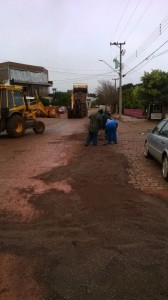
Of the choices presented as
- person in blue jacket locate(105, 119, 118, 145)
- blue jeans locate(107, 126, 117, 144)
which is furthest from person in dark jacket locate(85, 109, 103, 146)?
blue jeans locate(107, 126, 117, 144)

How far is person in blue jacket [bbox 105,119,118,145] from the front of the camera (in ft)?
49.8

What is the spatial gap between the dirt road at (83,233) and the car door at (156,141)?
571 millimetres

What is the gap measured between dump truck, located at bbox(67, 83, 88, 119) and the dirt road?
3380cm

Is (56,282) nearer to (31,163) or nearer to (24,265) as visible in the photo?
(24,265)

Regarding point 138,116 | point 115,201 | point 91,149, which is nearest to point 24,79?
point 138,116

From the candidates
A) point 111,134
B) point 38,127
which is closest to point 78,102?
point 38,127

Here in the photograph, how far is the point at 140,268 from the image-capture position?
160 inches

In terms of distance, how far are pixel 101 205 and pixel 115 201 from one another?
1.28 ft

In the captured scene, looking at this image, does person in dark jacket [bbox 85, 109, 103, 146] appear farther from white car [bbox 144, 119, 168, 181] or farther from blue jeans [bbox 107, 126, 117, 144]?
white car [bbox 144, 119, 168, 181]

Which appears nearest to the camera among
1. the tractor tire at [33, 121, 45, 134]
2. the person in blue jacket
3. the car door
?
the car door

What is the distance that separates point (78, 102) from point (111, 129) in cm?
2851

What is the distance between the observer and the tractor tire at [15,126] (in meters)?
18.3

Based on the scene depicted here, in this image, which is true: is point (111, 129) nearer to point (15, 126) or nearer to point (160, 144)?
point (15, 126)

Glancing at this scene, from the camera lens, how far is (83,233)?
515cm
